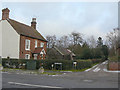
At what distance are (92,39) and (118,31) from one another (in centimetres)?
2016

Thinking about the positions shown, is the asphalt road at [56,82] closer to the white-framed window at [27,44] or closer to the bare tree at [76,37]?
the white-framed window at [27,44]

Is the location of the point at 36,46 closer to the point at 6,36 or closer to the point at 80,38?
the point at 6,36

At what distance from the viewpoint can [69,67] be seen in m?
20.6

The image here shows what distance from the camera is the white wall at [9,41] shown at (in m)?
25.3

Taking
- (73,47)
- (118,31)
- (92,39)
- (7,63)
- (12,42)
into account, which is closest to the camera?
(7,63)

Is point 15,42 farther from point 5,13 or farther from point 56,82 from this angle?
point 56,82

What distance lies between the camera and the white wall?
25312 mm

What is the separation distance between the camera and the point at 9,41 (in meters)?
26.2

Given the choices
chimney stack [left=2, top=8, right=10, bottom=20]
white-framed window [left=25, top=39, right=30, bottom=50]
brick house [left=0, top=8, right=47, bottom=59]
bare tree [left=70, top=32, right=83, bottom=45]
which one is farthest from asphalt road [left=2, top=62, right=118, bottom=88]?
bare tree [left=70, top=32, right=83, bottom=45]

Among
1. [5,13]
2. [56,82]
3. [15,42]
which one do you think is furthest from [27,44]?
[56,82]

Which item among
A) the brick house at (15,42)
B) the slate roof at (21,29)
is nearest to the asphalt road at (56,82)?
the brick house at (15,42)

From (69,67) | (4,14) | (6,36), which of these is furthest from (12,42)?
(69,67)

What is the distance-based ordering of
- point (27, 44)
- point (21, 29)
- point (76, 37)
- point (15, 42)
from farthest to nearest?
point (76, 37)
point (21, 29)
point (27, 44)
point (15, 42)

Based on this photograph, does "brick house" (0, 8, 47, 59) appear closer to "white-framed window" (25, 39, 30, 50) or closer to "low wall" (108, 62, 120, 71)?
"white-framed window" (25, 39, 30, 50)
